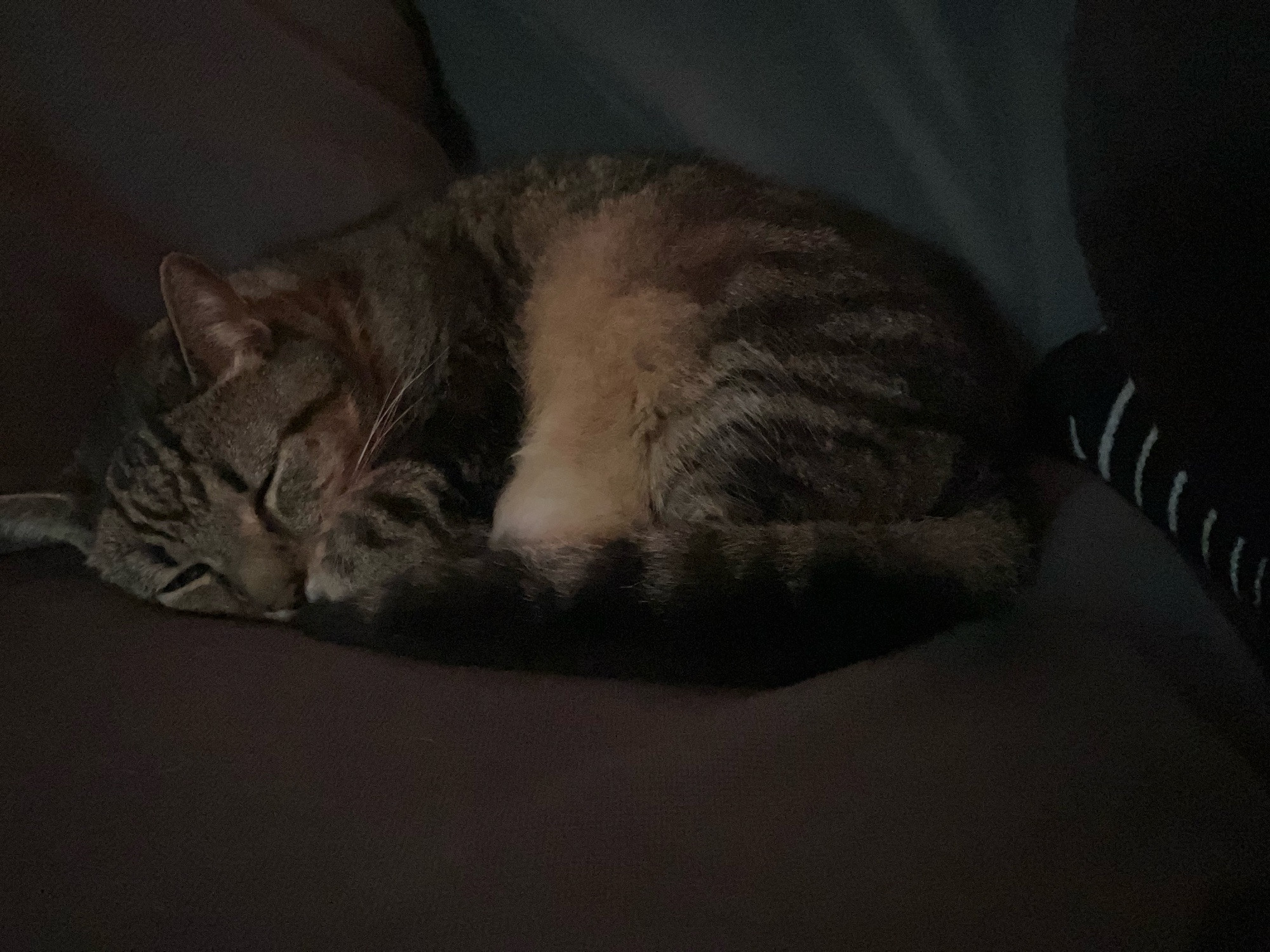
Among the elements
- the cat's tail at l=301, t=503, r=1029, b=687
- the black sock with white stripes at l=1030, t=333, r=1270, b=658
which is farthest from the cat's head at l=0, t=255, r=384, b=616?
the black sock with white stripes at l=1030, t=333, r=1270, b=658

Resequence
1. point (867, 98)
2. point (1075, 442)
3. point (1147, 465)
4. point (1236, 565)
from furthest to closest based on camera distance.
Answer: point (867, 98) → point (1075, 442) → point (1147, 465) → point (1236, 565)

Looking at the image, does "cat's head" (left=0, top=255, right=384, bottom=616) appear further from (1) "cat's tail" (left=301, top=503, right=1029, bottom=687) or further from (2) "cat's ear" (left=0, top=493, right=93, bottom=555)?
(1) "cat's tail" (left=301, top=503, right=1029, bottom=687)

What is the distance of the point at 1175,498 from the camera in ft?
2.81

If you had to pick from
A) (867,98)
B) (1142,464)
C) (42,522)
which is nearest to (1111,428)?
(1142,464)

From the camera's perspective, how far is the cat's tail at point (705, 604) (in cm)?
76

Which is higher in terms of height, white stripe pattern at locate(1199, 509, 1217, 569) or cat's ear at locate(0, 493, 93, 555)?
white stripe pattern at locate(1199, 509, 1217, 569)

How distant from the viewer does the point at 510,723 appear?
27.7 inches

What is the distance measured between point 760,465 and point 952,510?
0.21 m

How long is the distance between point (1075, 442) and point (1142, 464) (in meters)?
0.12

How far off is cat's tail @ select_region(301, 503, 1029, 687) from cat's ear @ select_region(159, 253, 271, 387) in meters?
0.33

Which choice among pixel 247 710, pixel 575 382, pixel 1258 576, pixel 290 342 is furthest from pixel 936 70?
pixel 247 710

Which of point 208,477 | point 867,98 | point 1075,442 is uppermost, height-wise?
point 867,98

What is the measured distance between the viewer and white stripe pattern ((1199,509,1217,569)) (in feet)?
2.57

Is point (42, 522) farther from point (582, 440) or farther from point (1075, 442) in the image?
point (1075, 442)
